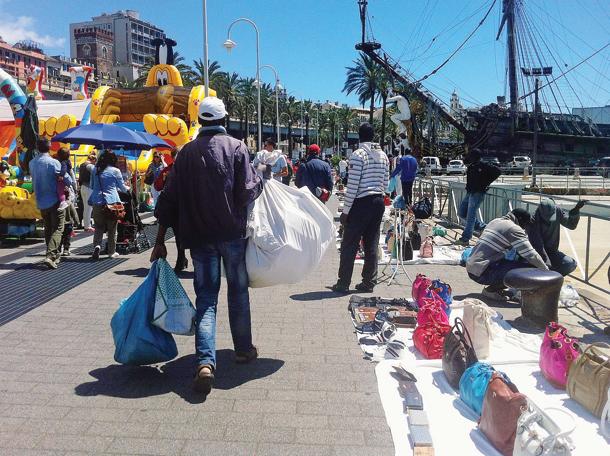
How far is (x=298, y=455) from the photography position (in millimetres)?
3027

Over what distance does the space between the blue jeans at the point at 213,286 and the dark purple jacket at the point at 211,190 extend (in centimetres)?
9

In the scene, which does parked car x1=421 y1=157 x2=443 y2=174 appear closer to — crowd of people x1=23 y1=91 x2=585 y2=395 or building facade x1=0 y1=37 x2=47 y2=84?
crowd of people x1=23 y1=91 x2=585 y2=395

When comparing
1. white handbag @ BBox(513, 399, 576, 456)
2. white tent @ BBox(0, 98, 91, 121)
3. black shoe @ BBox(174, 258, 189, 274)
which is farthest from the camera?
white tent @ BBox(0, 98, 91, 121)

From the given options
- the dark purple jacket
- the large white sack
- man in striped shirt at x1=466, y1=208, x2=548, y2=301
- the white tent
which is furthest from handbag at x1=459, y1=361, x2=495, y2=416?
the white tent

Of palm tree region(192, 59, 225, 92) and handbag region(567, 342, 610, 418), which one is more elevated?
palm tree region(192, 59, 225, 92)

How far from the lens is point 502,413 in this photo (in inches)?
118

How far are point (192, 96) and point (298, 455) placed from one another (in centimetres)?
1897

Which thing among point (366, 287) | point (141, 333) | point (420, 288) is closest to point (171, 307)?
point (141, 333)

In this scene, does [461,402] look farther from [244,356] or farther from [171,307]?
[171,307]

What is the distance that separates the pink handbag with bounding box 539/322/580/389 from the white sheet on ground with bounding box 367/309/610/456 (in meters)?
0.07

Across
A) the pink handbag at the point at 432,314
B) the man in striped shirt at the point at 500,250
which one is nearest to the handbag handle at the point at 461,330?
the pink handbag at the point at 432,314

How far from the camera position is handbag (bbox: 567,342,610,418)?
3.32m

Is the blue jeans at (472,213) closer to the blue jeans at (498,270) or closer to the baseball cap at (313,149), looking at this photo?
the baseball cap at (313,149)

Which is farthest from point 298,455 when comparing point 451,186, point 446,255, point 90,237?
point 451,186
